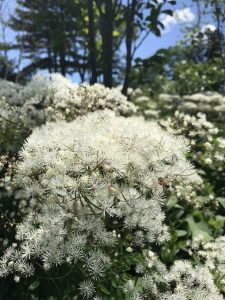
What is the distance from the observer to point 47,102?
17.7 ft

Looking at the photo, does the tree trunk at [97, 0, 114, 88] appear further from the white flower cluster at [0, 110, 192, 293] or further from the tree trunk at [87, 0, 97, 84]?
the white flower cluster at [0, 110, 192, 293]

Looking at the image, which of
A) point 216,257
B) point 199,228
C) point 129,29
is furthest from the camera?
point 129,29

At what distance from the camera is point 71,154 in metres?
Result: 2.79

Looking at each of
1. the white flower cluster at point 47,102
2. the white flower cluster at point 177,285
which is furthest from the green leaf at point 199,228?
the white flower cluster at point 177,285

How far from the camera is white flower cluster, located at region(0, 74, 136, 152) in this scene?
Answer: 4984 millimetres

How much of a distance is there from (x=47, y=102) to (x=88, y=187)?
2.80 metres

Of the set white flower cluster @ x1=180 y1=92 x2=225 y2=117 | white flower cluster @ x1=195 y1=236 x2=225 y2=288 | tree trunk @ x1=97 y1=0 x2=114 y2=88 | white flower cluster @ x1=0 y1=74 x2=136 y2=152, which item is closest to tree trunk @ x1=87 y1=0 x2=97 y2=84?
tree trunk @ x1=97 y1=0 x2=114 y2=88

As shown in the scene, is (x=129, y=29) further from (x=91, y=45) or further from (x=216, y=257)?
(x=216, y=257)

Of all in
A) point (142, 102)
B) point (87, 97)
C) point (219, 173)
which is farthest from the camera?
point (142, 102)

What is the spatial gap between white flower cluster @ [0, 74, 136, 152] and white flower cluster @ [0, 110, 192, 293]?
6.17ft

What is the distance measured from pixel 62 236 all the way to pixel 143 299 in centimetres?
72

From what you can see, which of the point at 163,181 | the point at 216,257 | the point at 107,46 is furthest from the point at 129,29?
the point at 163,181

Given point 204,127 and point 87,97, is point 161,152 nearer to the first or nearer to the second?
point 204,127

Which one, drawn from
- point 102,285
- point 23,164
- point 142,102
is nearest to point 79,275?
point 102,285
